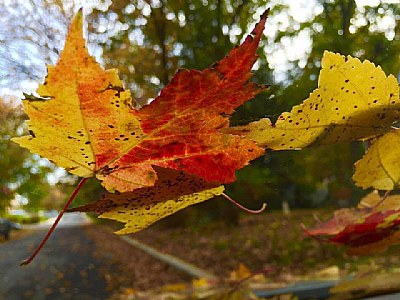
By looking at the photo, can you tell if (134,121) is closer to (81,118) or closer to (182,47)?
(81,118)

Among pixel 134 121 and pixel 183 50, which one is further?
pixel 183 50

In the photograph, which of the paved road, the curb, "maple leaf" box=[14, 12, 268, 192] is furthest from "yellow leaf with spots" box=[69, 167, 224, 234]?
the curb

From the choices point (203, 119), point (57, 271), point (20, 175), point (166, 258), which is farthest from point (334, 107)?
point (166, 258)

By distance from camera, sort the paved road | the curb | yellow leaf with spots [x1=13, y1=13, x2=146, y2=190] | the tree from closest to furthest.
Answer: yellow leaf with spots [x1=13, y1=13, x2=146, y2=190], the tree, the paved road, the curb

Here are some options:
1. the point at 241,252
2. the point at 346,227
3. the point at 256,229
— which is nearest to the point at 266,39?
the point at 346,227

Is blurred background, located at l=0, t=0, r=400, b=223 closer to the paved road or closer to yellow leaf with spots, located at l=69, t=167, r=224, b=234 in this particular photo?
yellow leaf with spots, located at l=69, t=167, r=224, b=234

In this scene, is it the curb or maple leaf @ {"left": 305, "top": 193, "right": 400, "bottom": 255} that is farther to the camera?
the curb
